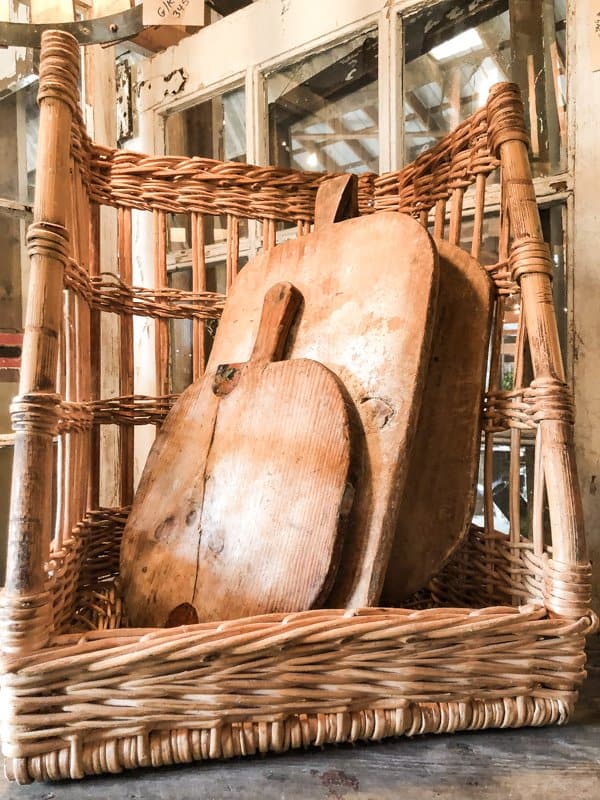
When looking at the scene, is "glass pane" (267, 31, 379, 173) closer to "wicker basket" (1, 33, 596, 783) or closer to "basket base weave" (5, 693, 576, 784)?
"wicker basket" (1, 33, 596, 783)

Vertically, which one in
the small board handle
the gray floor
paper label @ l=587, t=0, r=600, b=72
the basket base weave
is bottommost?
the gray floor

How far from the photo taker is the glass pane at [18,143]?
1.15m

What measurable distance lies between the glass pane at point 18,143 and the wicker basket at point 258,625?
1.64ft

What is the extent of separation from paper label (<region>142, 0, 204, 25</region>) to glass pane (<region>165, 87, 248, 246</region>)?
0.36 meters

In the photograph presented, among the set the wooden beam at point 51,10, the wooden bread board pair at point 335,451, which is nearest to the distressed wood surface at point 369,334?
the wooden bread board pair at point 335,451

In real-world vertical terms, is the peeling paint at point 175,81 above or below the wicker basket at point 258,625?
above

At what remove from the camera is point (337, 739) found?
49 cm

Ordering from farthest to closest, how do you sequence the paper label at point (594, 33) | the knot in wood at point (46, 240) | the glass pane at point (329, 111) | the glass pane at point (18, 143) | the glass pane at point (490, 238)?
1. the glass pane at point (18, 143)
2. the glass pane at point (329, 111)
3. the glass pane at point (490, 238)
4. the paper label at point (594, 33)
5. the knot in wood at point (46, 240)

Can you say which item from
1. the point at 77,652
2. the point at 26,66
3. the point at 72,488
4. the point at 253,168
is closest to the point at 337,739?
the point at 77,652

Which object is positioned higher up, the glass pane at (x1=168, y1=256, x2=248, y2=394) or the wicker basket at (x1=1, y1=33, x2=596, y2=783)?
the glass pane at (x1=168, y1=256, x2=248, y2=394)

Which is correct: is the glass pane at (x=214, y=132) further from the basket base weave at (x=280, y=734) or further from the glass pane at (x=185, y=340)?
the basket base weave at (x=280, y=734)

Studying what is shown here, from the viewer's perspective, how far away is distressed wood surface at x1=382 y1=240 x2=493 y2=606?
64 centimetres

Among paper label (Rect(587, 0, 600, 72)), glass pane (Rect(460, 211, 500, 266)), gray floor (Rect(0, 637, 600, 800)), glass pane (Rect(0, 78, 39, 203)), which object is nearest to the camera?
gray floor (Rect(0, 637, 600, 800))

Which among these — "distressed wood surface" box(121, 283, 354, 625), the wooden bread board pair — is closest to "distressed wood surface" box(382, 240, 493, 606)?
the wooden bread board pair
